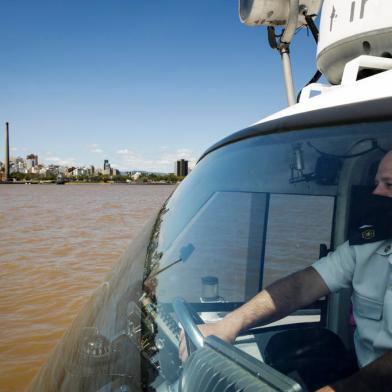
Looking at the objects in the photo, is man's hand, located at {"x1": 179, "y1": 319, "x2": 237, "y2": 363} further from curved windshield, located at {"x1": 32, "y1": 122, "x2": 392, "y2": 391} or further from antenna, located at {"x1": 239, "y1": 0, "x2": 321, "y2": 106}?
antenna, located at {"x1": 239, "y1": 0, "x2": 321, "y2": 106}

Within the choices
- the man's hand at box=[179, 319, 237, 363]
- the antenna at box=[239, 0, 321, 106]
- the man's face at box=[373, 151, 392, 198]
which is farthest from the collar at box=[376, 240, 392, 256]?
the antenna at box=[239, 0, 321, 106]

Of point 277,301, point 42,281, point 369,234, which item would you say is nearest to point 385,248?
point 369,234

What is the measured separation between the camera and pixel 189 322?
1.12m

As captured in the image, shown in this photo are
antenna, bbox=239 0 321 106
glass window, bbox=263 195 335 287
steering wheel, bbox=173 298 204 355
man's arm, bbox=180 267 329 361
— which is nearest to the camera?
steering wheel, bbox=173 298 204 355

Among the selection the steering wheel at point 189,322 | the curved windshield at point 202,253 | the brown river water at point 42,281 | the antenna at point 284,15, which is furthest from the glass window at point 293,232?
the antenna at point 284,15

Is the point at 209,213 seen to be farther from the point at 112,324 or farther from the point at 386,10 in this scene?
the point at 386,10

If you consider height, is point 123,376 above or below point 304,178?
below

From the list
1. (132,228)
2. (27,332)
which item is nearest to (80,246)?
(132,228)

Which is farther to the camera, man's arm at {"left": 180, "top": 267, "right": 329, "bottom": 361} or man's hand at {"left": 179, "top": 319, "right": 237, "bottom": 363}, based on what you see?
man's arm at {"left": 180, "top": 267, "right": 329, "bottom": 361}

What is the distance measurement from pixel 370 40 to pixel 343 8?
284mm

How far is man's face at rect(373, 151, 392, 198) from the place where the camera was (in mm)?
1095

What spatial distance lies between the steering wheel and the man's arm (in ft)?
0.25

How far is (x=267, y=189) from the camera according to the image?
1.26 meters

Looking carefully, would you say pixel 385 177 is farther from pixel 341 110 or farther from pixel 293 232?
pixel 293 232
